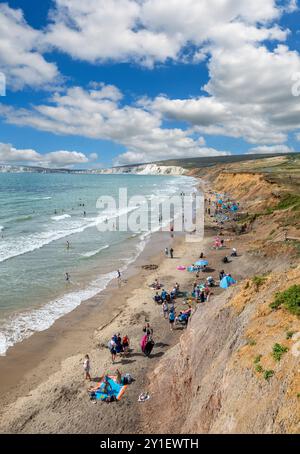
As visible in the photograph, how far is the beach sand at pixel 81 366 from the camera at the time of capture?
14.6 meters

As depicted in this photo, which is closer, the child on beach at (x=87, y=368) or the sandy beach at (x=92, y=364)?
the sandy beach at (x=92, y=364)

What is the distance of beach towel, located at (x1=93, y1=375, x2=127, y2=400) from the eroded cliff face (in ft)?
5.30

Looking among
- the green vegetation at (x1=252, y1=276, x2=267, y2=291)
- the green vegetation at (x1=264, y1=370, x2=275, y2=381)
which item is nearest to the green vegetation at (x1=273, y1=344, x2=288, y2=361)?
the green vegetation at (x1=264, y1=370, x2=275, y2=381)

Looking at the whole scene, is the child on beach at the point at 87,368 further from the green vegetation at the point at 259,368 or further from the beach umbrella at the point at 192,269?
the beach umbrella at the point at 192,269

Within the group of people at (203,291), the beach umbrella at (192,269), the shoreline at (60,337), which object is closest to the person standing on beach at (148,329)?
the shoreline at (60,337)

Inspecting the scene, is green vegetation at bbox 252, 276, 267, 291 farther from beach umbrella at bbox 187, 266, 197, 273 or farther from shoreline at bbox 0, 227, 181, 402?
beach umbrella at bbox 187, 266, 197, 273

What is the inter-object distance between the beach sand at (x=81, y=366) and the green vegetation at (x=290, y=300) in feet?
16.5

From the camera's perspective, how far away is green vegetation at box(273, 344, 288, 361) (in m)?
10.7

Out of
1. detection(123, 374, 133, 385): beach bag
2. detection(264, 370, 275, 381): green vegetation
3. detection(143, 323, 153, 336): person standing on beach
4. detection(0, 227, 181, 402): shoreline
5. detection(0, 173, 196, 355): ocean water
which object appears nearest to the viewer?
detection(264, 370, 275, 381): green vegetation

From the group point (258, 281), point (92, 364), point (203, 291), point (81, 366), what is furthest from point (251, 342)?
point (203, 291)

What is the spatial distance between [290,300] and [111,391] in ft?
31.1

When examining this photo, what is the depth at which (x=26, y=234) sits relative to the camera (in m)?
54.1

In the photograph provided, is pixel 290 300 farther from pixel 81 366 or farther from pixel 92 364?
pixel 81 366

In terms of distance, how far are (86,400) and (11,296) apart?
51.5 feet
